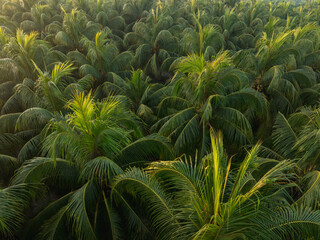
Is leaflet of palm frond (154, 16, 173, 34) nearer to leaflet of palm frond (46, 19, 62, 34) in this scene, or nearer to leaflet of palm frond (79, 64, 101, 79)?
leaflet of palm frond (79, 64, 101, 79)

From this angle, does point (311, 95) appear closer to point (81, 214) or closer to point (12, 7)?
point (81, 214)

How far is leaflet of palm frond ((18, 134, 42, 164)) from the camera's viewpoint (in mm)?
7910

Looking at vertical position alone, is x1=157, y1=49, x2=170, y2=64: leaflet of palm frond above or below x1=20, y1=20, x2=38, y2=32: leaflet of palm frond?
below

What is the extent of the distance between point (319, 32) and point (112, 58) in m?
12.2

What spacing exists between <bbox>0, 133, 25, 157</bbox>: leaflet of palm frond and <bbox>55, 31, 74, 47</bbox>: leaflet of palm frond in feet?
28.0

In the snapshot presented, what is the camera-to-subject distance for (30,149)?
8.07m

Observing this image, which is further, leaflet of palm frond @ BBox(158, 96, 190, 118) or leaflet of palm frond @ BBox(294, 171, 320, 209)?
leaflet of palm frond @ BBox(158, 96, 190, 118)

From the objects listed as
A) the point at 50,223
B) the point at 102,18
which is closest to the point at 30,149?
the point at 50,223

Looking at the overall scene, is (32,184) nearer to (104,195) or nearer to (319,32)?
(104,195)

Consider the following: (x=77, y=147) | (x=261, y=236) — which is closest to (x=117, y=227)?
(x=77, y=147)

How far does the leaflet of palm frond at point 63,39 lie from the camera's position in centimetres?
1505

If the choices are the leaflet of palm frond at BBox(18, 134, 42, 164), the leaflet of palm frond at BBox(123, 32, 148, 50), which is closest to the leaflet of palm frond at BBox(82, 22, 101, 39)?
the leaflet of palm frond at BBox(123, 32, 148, 50)

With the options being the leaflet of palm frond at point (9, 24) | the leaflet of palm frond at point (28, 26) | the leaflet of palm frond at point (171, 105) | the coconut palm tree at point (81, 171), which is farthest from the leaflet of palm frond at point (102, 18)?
the coconut palm tree at point (81, 171)

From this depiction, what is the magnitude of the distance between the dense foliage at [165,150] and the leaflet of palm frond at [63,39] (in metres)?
2.25
